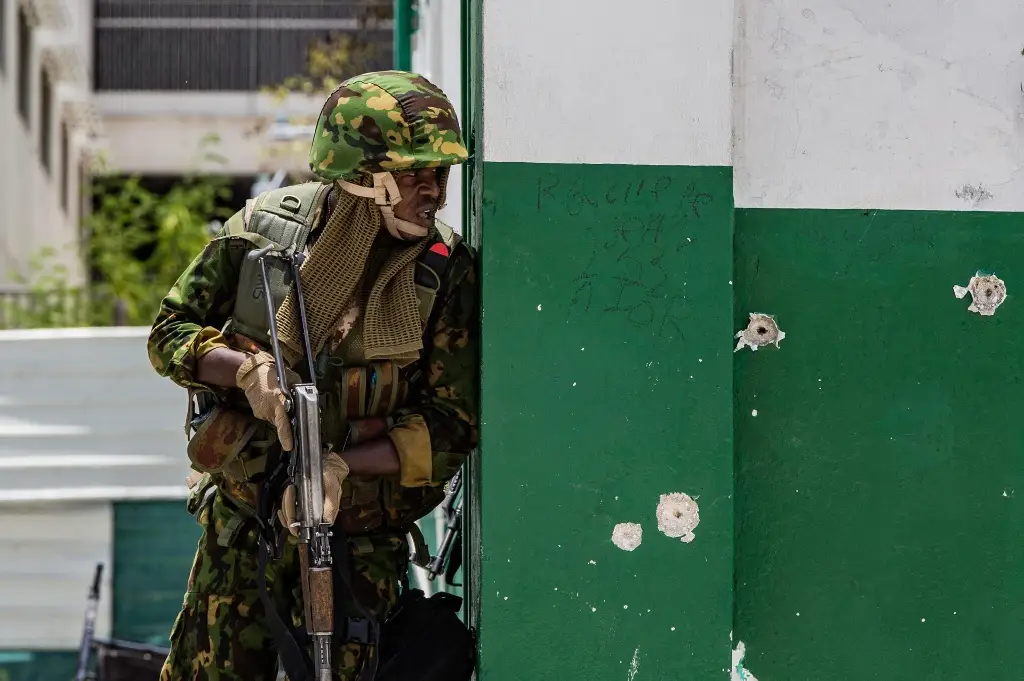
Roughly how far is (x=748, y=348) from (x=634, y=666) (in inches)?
29.5

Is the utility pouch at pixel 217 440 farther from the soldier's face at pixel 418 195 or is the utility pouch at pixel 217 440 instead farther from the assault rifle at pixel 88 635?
the assault rifle at pixel 88 635

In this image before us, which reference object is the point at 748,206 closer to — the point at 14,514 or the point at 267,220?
the point at 267,220

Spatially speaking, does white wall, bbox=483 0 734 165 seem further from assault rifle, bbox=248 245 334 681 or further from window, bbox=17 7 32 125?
window, bbox=17 7 32 125

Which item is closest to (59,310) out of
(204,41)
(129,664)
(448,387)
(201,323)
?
(129,664)

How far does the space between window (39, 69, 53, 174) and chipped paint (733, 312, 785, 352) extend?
53.5 ft

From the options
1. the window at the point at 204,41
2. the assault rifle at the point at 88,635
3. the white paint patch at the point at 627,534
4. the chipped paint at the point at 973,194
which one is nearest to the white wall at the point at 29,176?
the window at the point at 204,41

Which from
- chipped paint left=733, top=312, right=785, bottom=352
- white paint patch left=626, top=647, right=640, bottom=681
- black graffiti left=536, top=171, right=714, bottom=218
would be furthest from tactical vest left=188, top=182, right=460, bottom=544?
chipped paint left=733, top=312, right=785, bottom=352

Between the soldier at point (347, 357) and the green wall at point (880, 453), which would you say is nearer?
the soldier at point (347, 357)

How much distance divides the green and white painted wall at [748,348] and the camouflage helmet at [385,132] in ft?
0.36

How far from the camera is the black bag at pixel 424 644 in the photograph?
115 inches

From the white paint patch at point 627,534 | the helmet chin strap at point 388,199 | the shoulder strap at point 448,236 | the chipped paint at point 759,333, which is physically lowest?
the white paint patch at point 627,534

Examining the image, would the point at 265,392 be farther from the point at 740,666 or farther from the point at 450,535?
the point at 740,666

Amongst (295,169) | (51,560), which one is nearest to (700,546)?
(51,560)

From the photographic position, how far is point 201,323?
3.03m
